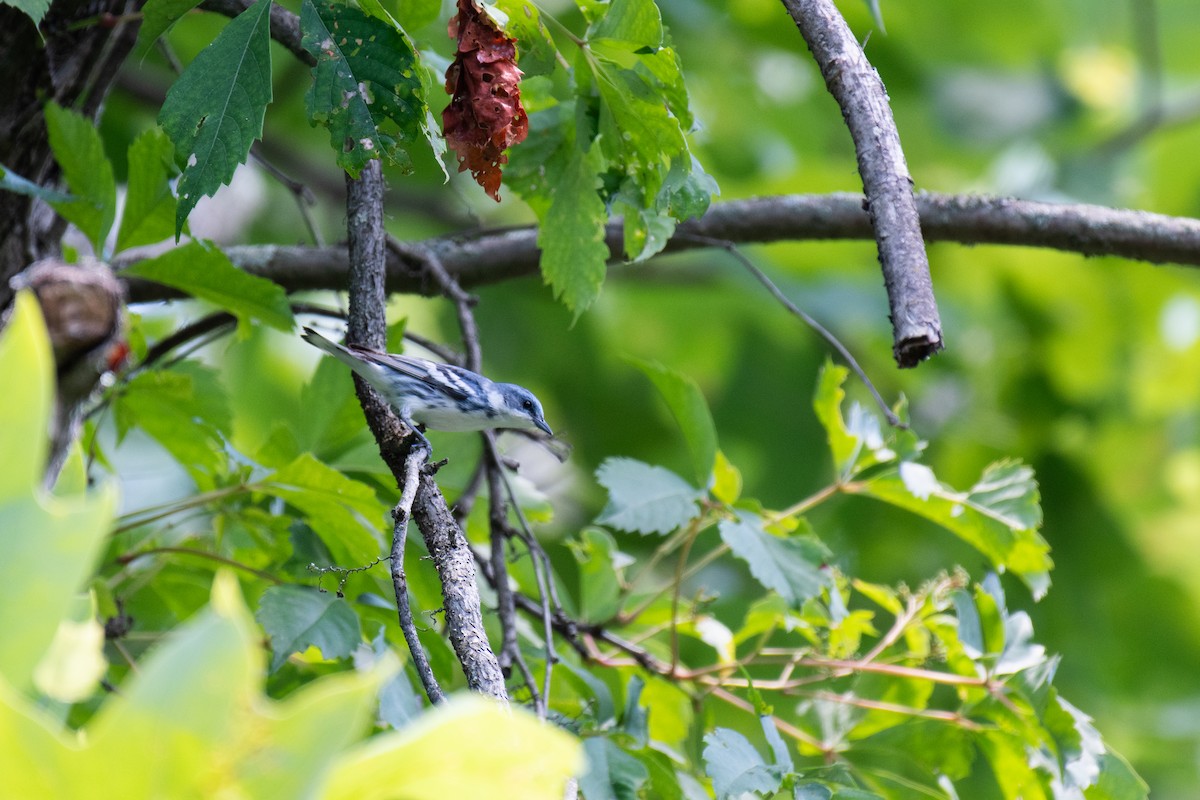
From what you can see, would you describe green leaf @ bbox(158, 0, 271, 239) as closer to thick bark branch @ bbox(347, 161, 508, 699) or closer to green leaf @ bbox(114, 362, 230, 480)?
thick bark branch @ bbox(347, 161, 508, 699)

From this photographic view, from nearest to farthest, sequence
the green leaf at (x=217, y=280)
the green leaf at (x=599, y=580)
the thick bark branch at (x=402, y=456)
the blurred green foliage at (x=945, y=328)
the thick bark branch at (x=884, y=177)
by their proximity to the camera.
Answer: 1. the thick bark branch at (x=884, y=177)
2. the thick bark branch at (x=402, y=456)
3. the green leaf at (x=217, y=280)
4. the green leaf at (x=599, y=580)
5. the blurred green foliage at (x=945, y=328)

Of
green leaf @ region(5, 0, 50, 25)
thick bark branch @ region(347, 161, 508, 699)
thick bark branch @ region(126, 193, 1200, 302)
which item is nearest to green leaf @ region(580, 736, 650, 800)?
thick bark branch @ region(347, 161, 508, 699)

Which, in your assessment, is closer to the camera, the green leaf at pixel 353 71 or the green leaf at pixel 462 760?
the green leaf at pixel 462 760

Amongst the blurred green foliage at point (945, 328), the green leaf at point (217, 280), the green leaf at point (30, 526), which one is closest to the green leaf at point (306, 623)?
the green leaf at point (217, 280)

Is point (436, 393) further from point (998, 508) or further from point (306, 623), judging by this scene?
point (998, 508)

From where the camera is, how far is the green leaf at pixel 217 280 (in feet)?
8.36

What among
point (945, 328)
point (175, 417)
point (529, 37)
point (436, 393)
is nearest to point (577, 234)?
point (529, 37)

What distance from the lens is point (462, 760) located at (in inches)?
42.1

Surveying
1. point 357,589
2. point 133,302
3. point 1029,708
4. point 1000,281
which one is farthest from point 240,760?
point 1000,281

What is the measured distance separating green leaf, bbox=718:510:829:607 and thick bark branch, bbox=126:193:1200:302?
0.88m

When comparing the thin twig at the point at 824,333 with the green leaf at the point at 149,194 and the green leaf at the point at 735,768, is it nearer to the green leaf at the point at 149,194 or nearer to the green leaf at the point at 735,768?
the green leaf at the point at 735,768

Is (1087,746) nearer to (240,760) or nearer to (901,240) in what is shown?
(901,240)

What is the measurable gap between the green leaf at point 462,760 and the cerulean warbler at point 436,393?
133 centimetres

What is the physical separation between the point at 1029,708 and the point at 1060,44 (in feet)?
23.5
